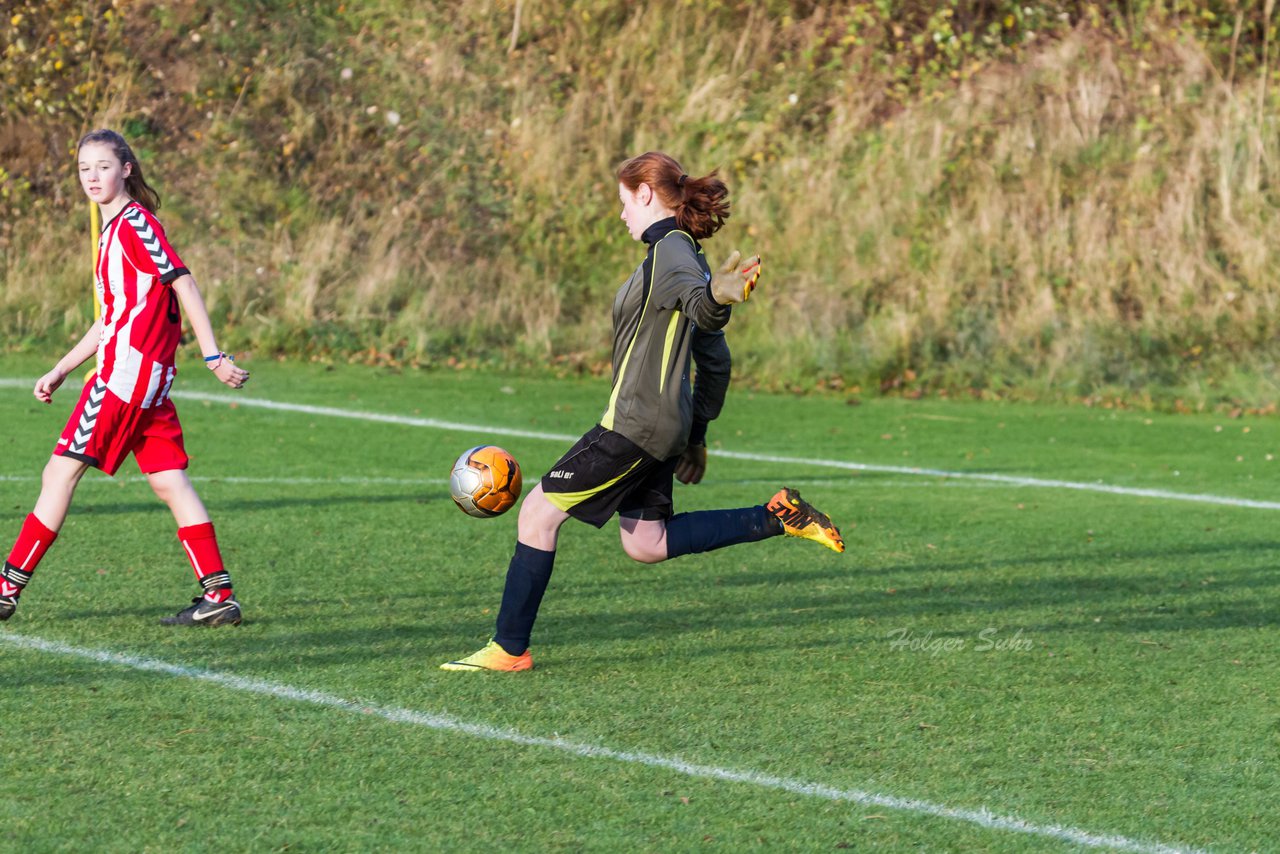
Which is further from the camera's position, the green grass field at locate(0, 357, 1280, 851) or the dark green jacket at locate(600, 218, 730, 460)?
the dark green jacket at locate(600, 218, 730, 460)

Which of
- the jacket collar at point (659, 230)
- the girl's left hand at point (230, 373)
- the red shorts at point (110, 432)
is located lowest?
the red shorts at point (110, 432)

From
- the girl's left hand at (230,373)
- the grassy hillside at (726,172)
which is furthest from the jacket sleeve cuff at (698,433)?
the grassy hillside at (726,172)

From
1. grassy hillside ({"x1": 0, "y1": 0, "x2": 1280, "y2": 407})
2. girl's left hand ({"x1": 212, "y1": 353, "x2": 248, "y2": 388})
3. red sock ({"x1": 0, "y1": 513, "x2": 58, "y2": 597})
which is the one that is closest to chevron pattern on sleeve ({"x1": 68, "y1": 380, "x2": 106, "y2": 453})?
red sock ({"x1": 0, "y1": 513, "x2": 58, "y2": 597})

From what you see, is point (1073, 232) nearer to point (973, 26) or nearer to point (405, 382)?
point (973, 26)

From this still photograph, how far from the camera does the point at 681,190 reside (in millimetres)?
5664

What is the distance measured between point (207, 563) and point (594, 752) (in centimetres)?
219

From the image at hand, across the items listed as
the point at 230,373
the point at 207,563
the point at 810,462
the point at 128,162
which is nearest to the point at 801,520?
the point at 230,373

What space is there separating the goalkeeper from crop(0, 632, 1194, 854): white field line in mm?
410

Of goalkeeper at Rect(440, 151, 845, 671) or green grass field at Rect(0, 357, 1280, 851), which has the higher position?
goalkeeper at Rect(440, 151, 845, 671)

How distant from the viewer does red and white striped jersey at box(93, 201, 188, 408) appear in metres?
6.26

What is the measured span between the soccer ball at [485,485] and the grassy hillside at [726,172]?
11106mm

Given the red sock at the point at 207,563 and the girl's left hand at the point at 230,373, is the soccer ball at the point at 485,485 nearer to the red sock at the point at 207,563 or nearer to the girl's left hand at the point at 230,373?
the girl's left hand at the point at 230,373

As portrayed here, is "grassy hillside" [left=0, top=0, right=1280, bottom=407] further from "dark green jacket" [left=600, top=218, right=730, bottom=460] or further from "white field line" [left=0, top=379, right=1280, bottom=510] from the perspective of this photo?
"dark green jacket" [left=600, top=218, right=730, bottom=460]

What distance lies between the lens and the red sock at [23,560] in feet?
20.7
